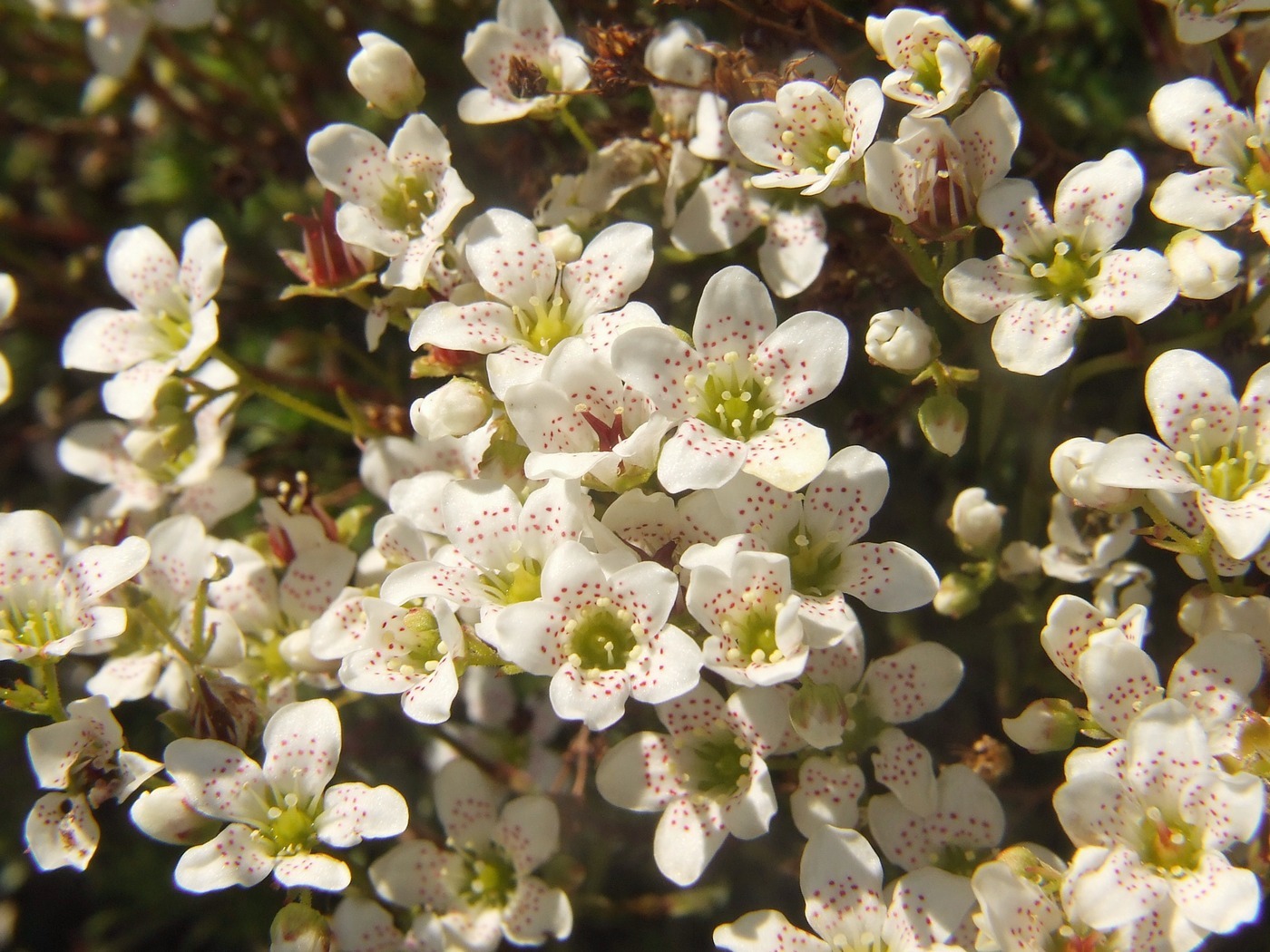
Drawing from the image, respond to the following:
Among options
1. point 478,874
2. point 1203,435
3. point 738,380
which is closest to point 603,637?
point 738,380

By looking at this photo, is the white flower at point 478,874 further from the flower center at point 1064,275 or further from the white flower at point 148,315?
the flower center at point 1064,275

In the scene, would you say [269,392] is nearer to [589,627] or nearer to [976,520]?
[589,627]

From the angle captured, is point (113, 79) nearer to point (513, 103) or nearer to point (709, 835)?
point (513, 103)

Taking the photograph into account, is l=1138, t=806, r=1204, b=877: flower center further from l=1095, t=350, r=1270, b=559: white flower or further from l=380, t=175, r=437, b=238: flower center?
l=380, t=175, r=437, b=238: flower center

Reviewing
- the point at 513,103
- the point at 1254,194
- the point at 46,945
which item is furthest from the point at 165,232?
the point at 1254,194

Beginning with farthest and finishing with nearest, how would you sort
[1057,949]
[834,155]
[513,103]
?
[513,103], [834,155], [1057,949]

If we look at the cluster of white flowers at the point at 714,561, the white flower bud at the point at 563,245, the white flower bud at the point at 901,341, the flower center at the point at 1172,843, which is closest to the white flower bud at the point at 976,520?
the cluster of white flowers at the point at 714,561
